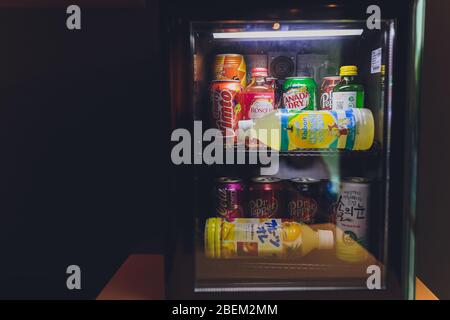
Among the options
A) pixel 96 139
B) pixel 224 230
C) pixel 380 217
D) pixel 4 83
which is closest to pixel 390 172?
pixel 380 217

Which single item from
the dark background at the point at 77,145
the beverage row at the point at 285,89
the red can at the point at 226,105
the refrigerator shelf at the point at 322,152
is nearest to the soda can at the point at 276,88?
the beverage row at the point at 285,89

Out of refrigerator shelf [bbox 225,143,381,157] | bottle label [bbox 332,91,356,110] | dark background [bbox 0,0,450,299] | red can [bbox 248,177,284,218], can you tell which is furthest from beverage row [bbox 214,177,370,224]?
dark background [bbox 0,0,450,299]

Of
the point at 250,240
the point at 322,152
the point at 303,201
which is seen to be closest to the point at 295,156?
the point at 322,152

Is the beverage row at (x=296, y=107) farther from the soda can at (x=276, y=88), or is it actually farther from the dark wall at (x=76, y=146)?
the dark wall at (x=76, y=146)

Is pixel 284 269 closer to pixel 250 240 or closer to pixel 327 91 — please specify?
pixel 250 240

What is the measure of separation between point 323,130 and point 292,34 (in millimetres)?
311

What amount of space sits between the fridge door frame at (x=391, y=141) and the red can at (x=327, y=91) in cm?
24

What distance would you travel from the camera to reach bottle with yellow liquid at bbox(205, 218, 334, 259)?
52.3 inches

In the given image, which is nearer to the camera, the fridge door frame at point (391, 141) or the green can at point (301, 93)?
the fridge door frame at point (391, 141)

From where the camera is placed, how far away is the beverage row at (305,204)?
53.3 inches

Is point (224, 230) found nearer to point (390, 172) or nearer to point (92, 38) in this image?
point (390, 172)

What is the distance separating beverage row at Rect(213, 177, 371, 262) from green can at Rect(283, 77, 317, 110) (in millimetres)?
234

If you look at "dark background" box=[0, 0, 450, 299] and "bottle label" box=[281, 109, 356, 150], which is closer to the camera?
"bottle label" box=[281, 109, 356, 150]

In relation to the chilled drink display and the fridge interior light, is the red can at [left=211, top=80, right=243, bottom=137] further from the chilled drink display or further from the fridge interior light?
the fridge interior light
